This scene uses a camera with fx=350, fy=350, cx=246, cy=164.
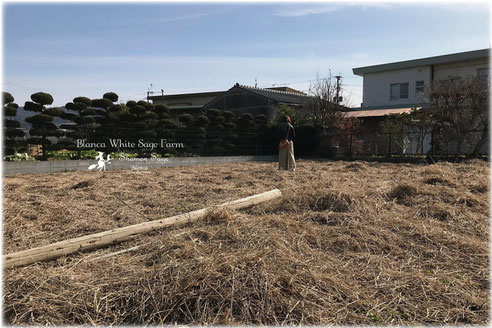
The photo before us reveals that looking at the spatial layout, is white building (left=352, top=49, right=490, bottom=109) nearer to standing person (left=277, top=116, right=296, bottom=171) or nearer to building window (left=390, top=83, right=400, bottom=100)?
building window (left=390, top=83, right=400, bottom=100)

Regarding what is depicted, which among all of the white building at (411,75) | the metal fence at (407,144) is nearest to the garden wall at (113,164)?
the metal fence at (407,144)

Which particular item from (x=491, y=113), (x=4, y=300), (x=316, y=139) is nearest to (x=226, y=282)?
(x=4, y=300)

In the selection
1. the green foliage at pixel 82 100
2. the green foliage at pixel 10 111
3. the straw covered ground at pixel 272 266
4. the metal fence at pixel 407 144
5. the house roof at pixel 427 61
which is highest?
the house roof at pixel 427 61

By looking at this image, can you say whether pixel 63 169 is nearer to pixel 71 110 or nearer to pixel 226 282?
pixel 71 110

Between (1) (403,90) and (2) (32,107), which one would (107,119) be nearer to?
(2) (32,107)

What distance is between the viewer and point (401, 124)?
13500 mm

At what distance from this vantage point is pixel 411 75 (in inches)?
786

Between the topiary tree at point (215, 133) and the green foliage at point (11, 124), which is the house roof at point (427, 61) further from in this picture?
the green foliage at point (11, 124)

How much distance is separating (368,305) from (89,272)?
1.97m

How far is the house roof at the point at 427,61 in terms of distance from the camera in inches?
683

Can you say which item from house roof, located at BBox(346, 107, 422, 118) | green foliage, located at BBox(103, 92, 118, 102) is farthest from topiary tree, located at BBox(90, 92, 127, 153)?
house roof, located at BBox(346, 107, 422, 118)

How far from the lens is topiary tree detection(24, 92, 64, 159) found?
9.64 m

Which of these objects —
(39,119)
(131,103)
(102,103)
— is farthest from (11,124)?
(131,103)

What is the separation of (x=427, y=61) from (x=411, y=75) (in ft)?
3.79
